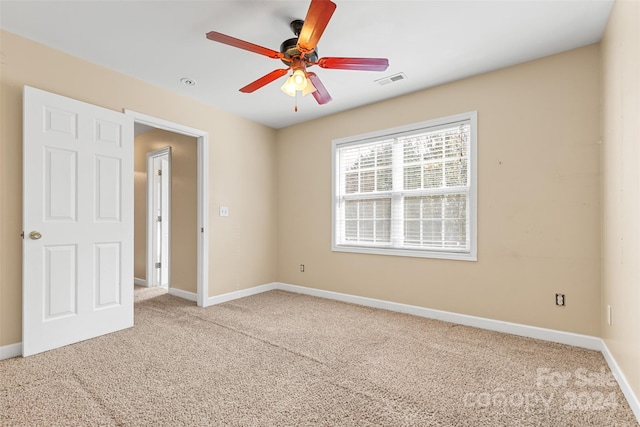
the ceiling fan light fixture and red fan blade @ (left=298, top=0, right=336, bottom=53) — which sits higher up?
red fan blade @ (left=298, top=0, right=336, bottom=53)

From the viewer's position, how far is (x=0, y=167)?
7.70 feet

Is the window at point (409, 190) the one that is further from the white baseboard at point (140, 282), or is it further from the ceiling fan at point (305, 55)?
the white baseboard at point (140, 282)

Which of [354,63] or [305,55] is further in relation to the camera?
[305,55]

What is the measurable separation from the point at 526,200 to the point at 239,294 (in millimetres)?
3513

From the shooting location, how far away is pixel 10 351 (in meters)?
2.37

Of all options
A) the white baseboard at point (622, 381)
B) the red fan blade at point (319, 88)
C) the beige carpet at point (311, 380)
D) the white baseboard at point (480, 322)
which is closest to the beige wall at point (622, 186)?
the white baseboard at point (622, 381)

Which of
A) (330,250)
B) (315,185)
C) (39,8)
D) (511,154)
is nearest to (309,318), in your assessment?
(330,250)

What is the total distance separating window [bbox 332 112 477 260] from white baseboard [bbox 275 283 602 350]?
1.96ft

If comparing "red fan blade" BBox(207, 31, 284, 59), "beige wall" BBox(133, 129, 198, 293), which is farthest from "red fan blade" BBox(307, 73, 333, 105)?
"beige wall" BBox(133, 129, 198, 293)

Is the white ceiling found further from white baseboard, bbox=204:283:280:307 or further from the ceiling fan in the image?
white baseboard, bbox=204:283:280:307

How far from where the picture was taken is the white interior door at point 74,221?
2.42 metres

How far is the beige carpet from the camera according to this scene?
1680mm

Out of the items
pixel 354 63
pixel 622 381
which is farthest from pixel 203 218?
pixel 622 381

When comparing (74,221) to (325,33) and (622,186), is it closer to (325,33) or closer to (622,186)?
(325,33)
